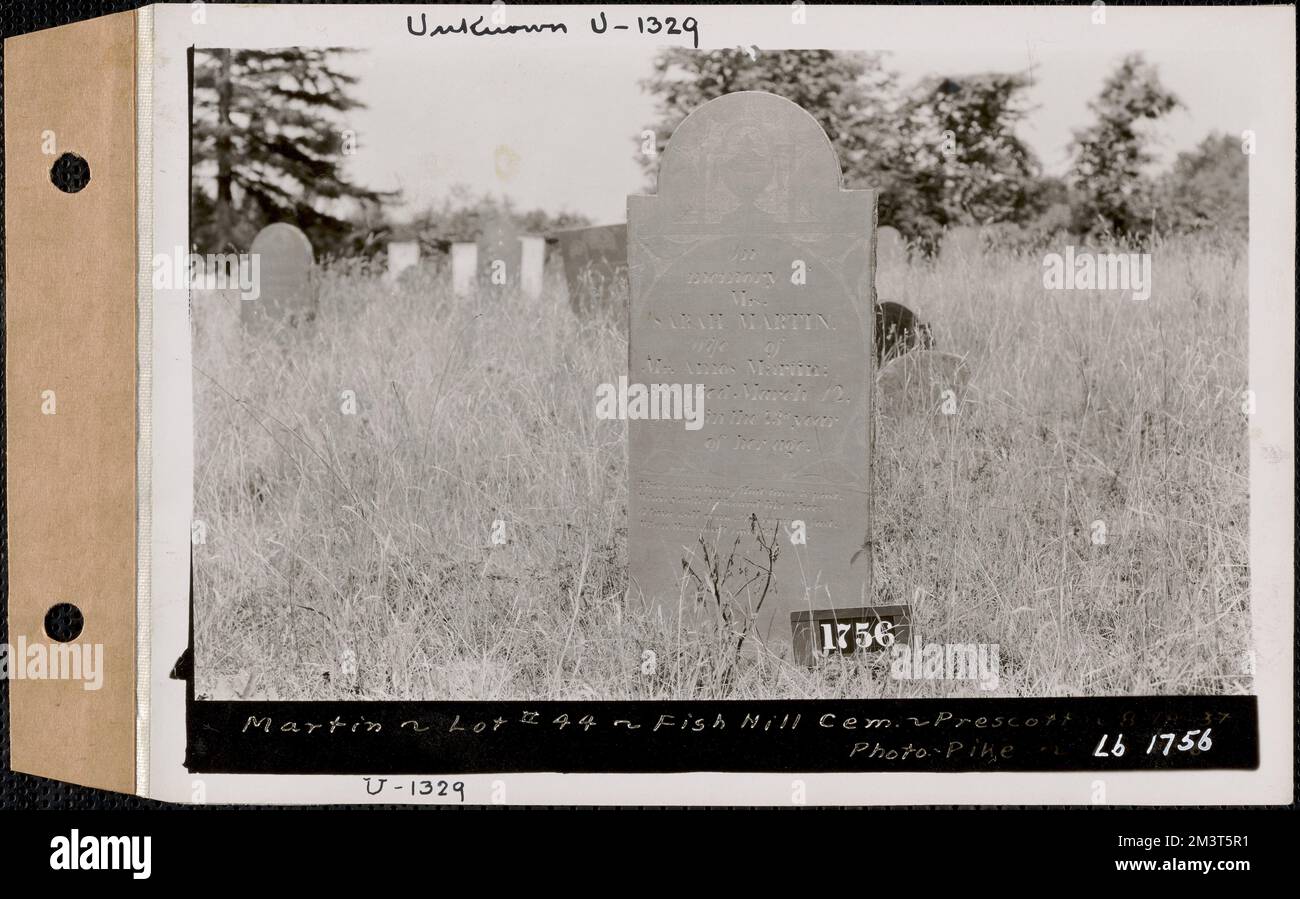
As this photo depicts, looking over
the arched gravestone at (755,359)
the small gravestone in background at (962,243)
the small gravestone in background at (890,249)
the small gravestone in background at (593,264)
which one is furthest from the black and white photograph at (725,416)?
the small gravestone in background at (890,249)

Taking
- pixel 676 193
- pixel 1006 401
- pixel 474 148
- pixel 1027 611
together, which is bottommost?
pixel 1027 611

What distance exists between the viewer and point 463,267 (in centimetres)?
362

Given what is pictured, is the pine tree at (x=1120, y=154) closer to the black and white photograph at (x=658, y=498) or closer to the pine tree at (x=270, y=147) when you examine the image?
the black and white photograph at (x=658, y=498)

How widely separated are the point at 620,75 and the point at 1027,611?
218 centimetres

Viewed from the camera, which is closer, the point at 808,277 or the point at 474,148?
the point at 808,277

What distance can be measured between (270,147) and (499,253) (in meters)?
0.87

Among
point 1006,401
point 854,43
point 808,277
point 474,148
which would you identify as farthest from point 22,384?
point 1006,401

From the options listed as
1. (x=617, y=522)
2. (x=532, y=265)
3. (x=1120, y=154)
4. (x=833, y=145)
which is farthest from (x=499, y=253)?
(x=1120, y=154)

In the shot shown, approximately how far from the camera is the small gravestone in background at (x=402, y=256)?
353 cm

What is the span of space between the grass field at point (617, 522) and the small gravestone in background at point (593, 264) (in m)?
0.40

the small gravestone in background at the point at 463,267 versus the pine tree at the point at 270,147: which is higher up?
the pine tree at the point at 270,147

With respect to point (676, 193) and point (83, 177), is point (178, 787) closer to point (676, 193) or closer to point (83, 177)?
point (83, 177)

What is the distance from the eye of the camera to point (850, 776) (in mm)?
2920
